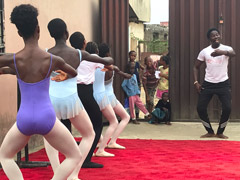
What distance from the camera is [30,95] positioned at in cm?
367

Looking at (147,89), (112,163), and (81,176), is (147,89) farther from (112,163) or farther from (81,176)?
(81,176)

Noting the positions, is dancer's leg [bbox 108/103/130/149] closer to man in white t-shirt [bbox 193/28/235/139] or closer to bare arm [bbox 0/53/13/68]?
man in white t-shirt [bbox 193/28/235/139]

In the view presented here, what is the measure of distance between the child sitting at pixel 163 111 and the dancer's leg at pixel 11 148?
22.8 feet

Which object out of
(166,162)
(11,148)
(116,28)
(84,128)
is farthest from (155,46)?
(11,148)

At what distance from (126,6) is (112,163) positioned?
5.71 metres

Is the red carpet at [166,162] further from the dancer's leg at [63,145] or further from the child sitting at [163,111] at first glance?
the child sitting at [163,111]

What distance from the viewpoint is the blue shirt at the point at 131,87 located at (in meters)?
10.7

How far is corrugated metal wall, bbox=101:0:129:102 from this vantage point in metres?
11.1

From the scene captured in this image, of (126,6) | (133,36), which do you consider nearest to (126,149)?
(126,6)

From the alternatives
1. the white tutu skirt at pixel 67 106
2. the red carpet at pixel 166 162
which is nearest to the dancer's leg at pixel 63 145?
the white tutu skirt at pixel 67 106

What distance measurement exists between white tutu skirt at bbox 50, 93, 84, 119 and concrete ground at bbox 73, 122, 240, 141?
4290 mm

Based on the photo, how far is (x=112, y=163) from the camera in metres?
6.25

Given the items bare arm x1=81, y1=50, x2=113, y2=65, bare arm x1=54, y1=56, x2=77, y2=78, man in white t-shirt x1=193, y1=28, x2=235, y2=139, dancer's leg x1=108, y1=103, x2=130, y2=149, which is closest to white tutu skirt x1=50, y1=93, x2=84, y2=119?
bare arm x1=81, y1=50, x2=113, y2=65

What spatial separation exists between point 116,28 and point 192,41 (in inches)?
69.5
